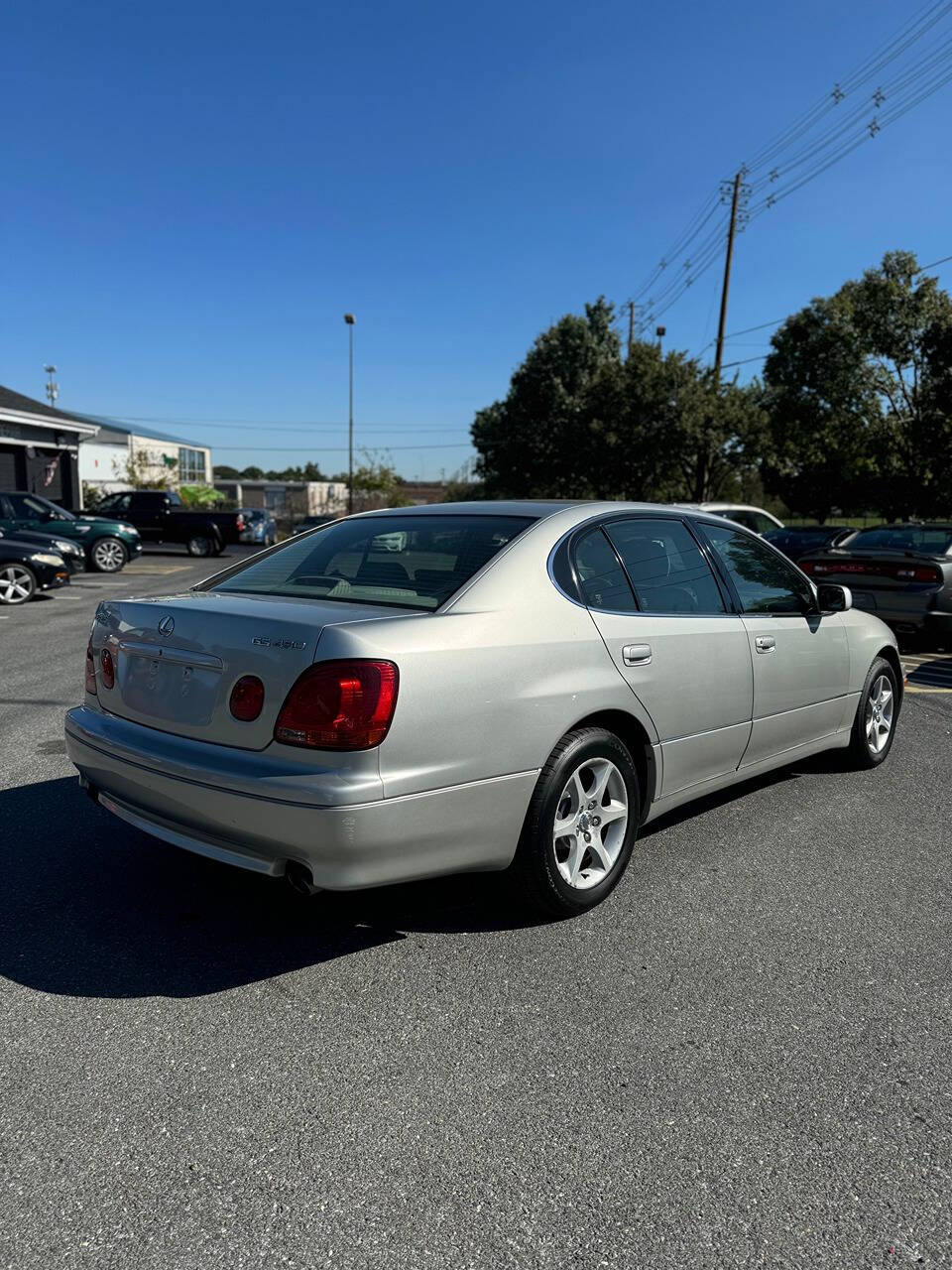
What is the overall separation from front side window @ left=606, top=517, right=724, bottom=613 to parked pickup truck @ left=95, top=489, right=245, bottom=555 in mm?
24241

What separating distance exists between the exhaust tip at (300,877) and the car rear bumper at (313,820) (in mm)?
26

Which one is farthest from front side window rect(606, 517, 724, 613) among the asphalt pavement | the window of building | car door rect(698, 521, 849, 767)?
the window of building

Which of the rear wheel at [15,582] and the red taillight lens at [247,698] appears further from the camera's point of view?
the rear wheel at [15,582]

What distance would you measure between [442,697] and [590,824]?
3.06ft

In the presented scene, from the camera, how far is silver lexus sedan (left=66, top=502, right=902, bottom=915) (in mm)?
2951

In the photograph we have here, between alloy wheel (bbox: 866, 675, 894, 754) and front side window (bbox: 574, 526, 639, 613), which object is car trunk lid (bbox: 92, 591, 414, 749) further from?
alloy wheel (bbox: 866, 675, 894, 754)

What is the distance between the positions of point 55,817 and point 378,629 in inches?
96.7

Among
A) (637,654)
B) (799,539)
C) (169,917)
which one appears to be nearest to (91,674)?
(169,917)

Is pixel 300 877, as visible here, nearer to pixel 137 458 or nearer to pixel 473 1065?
pixel 473 1065

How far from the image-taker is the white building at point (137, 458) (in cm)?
5125

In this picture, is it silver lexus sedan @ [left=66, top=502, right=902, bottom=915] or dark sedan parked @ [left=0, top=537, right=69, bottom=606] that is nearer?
silver lexus sedan @ [left=66, top=502, right=902, bottom=915]

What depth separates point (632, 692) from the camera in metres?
3.68

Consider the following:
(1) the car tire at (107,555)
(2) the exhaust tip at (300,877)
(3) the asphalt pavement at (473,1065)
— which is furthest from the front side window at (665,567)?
(1) the car tire at (107,555)

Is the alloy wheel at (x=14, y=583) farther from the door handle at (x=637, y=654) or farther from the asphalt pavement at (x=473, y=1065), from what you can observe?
the door handle at (x=637, y=654)
